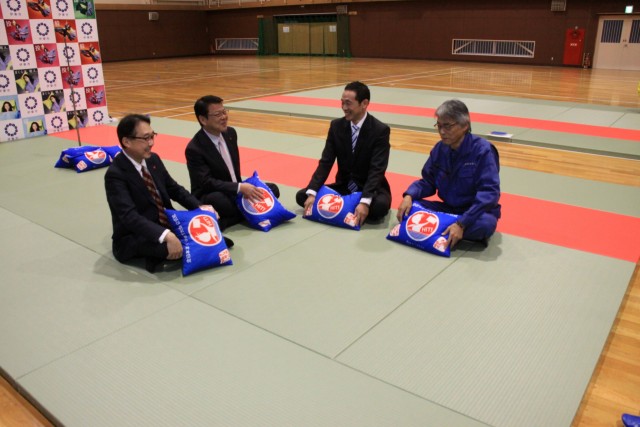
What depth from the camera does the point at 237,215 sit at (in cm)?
437

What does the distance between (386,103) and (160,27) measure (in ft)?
61.6

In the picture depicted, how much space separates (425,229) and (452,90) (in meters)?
9.35

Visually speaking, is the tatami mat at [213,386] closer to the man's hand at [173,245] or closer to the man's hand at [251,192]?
the man's hand at [173,245]

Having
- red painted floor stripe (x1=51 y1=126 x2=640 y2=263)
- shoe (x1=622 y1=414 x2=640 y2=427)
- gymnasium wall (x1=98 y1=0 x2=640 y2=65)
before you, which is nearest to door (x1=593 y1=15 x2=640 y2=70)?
gymnasium wall (x1=98 y1=0 x2=640 y2=65)

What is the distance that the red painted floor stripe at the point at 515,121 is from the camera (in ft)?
24.8

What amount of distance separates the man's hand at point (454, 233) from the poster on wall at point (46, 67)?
5.80 metres

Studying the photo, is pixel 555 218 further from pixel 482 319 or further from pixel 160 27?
pixel 160 27

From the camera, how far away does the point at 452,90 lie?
1230 centimetres

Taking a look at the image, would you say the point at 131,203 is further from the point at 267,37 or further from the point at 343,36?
the point at 267,37

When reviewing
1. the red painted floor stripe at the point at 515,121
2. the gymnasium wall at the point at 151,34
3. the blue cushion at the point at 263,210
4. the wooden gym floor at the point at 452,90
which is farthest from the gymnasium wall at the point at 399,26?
the blue cushion at the point at 263,210

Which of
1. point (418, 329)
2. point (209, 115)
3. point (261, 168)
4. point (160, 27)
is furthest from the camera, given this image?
point (160, 27)

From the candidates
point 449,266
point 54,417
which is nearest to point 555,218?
point 449,266

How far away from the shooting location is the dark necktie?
3.52 meters

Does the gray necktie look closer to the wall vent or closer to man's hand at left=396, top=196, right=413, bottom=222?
man's hand at left=396, top=196, right=413, bottom=222
